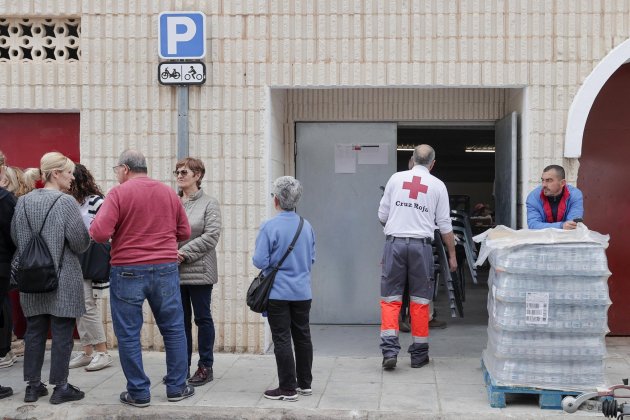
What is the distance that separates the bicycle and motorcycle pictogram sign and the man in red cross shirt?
75.8 inches

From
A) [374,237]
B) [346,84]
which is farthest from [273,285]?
[374,237]

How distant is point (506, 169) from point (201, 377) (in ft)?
10.9

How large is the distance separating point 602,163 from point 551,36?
1558 mm

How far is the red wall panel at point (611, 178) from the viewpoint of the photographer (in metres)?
7.91

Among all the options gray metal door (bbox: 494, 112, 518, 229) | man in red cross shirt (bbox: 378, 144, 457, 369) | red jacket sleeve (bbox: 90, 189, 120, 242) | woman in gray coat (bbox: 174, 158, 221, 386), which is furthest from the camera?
gray metal door (bbox: 494, 112, 518, 229)

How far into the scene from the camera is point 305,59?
7.18 meters

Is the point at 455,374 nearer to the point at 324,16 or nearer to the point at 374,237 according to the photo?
the point at 374,237

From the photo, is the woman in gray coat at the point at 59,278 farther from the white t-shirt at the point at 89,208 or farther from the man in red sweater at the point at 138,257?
the white t-shirt at the point at 89,208

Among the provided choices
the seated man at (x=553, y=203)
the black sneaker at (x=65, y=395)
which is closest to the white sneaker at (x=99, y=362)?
the black sneaker at (x=65, y=395)

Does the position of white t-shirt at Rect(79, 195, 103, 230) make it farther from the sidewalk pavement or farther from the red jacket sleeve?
the sidewalk pavement

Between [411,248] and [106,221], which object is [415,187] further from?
[106,221]

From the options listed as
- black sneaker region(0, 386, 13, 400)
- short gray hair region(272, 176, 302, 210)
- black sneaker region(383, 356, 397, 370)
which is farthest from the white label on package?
black sneaker region(0, 386, 13, 400)

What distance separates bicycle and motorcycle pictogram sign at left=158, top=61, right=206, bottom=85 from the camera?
23.5 ft

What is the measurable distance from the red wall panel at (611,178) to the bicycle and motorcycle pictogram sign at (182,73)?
3653 mm
